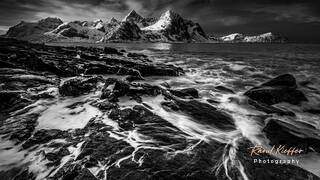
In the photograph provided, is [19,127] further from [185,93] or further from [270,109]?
[270,109]

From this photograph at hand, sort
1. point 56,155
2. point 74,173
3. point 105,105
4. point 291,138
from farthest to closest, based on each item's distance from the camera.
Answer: point 105,105
point 291,138
point 56,155
point 74,173

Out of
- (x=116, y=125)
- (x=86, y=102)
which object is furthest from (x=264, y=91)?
(x=86, y=102)

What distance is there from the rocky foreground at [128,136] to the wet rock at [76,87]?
0.04 m

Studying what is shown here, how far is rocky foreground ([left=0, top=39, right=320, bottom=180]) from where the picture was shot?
16.0ft

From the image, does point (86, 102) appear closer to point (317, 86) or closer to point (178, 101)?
point (178, 101)

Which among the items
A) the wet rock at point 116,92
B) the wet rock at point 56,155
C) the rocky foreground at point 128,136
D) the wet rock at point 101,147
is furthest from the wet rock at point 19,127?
the wet rock at point 116,92

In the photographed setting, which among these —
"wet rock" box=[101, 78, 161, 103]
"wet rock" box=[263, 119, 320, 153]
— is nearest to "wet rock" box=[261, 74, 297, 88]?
"wet rock" box=[263, 119, 320, 153]

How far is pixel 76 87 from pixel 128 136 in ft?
17.8

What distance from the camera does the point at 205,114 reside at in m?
8.66

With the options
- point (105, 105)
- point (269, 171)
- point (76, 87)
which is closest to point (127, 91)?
point (105, 105)

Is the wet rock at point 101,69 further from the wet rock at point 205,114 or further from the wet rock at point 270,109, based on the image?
the wet rock at point 270,109

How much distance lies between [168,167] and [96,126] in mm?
3057

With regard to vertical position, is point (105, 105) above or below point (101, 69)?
below

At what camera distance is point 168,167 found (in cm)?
491
